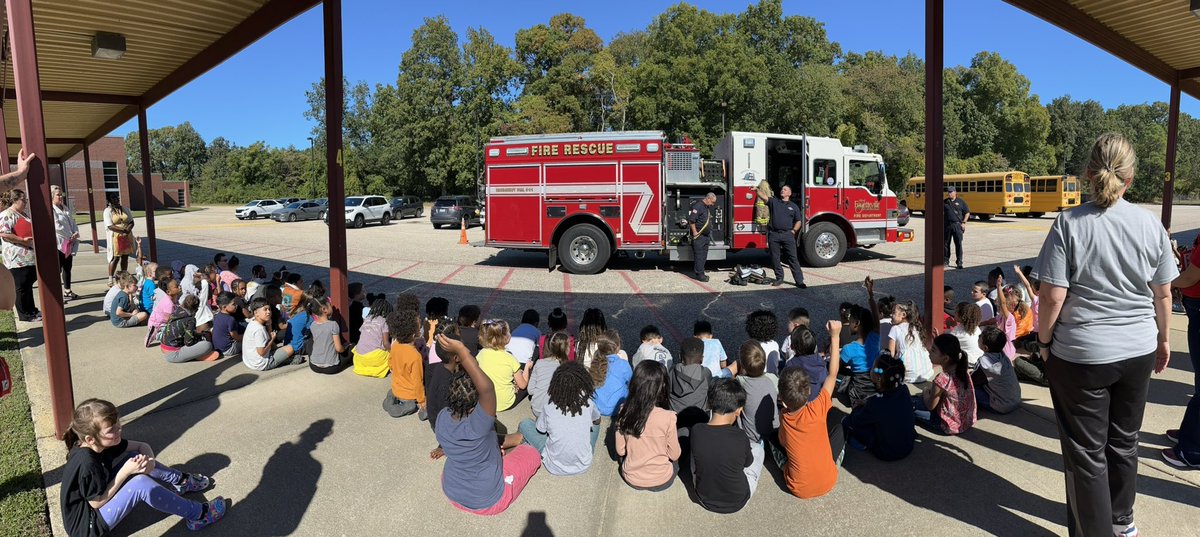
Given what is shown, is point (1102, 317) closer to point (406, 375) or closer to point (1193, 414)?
point (1193, 414)

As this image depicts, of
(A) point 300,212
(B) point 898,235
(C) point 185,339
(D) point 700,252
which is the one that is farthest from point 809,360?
(A) point 300,212

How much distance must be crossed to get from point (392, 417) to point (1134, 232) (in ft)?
15.5

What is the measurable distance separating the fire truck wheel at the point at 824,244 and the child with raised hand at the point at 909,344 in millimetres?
7493

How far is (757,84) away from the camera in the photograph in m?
39.1

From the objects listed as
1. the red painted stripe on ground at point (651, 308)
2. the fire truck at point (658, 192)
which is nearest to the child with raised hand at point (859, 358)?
the red painted stripe on ground at point (651, 308)

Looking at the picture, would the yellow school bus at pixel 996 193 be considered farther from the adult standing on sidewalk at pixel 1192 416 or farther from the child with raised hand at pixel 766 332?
the adult standing on sidewalk at pixel 1192 416

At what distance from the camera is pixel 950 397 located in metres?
4.30

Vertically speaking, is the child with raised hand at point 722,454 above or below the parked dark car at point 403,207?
below

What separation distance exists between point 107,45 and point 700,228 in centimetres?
890

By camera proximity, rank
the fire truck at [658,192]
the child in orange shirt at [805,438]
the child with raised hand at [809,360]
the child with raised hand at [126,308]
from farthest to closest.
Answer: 1. the fire truck at [658,192]
2. the child with raised hand at [126,308]
3. the child with raised hand at [809,360]
4. the child in orange shirt at [805,438]

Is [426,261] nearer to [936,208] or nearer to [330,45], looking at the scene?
[330,45]

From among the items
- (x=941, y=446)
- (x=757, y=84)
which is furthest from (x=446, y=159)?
(x=941, y=446)

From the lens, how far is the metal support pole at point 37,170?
3965 millimetres

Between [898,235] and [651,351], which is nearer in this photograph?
[651,351]
